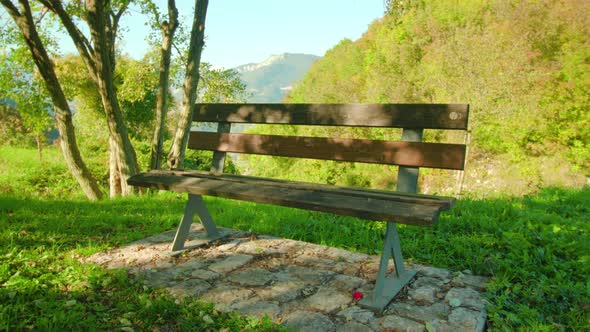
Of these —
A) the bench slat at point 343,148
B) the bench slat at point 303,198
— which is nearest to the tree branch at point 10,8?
the bench slat at point 343,148

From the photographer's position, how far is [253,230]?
4105mm

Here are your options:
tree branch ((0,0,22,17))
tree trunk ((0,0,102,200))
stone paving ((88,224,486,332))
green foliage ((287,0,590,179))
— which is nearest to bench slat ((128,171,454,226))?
stone paving ((88,224,486,332))

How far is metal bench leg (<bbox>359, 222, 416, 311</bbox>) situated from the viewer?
7.96 ft

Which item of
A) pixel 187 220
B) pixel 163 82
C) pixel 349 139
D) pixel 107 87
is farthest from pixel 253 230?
pixel 163 82

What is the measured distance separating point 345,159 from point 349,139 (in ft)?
0.67

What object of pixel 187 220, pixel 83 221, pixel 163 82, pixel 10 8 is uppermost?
pixel 10 8

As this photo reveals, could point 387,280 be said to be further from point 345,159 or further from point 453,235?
point 453,235

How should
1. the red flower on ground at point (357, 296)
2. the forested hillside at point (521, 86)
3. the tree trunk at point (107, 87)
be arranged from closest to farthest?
the red flower on ground at point (357, 296) → the tree trunk at point (107, 87) → the forested hillside at point (521, 86)

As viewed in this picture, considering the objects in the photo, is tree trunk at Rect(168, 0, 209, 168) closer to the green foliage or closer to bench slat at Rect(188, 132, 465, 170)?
bench slat at Rect(188, 132, 465, 170)

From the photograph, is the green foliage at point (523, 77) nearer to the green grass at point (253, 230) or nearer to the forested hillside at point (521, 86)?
the forested hillside at point (521, 86)

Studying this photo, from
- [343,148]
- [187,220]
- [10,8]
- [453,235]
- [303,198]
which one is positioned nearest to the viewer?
[303,198]

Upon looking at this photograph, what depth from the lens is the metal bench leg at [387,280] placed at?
95.5 inches

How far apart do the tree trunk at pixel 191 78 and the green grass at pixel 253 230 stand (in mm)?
1390

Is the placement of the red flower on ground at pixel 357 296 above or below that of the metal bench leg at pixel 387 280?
below
